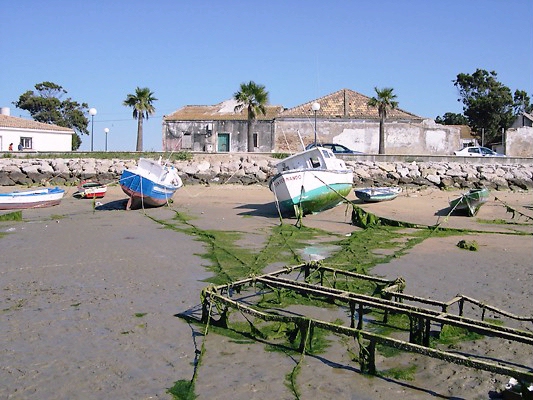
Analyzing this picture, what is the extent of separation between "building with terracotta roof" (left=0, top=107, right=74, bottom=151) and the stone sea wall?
44.1ft

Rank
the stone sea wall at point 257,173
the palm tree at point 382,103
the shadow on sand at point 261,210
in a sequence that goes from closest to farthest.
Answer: the shadow on sand at point 261,210 < the stone sea wall at point 257,173 < the palm tree at point 382,103

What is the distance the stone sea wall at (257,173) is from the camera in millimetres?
29438

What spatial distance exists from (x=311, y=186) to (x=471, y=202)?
5224mm

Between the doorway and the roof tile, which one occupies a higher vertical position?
the roof tile

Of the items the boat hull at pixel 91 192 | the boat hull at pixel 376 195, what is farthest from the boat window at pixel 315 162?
the boat hull at pixel 91 192

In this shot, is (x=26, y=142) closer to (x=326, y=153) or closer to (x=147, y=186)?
(x=147, y=186)

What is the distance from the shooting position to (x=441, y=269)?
11414mm

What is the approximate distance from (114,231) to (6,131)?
31761 mm

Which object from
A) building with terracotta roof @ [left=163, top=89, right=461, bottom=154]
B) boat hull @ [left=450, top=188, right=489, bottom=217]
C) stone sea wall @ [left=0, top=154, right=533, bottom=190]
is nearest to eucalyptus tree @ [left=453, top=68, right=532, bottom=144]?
building with terracotta roof @ [left=163, top=89, right=461, bottom=154]

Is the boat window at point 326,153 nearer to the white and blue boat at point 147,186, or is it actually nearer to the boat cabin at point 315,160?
the boat cabin at point 315,160

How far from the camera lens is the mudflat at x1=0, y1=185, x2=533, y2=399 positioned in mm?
5879

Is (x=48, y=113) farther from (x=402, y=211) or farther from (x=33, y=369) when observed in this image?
(x=33, y=369)

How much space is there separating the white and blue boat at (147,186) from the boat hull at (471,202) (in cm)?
1067

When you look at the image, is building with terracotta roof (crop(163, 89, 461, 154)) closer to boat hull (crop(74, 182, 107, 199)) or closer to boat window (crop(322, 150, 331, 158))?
boat hull (crop(74, 182, 107, 199))
